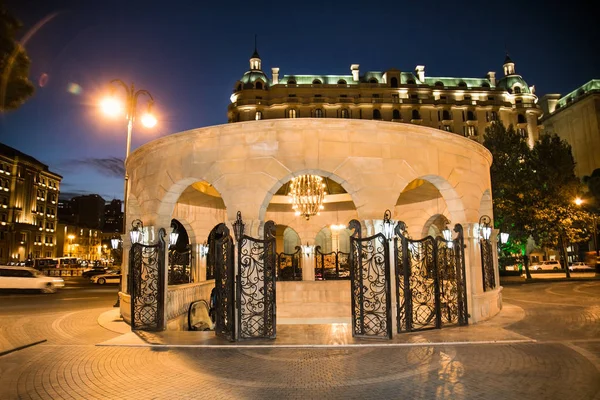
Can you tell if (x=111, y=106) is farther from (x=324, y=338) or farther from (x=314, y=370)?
(x=314, y=370)

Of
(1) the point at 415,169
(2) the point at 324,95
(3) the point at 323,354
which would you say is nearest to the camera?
(3) the point at 323,354

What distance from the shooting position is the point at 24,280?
22.1 m

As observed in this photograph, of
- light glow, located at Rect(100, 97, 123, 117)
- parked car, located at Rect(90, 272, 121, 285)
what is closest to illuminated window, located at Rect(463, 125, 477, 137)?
parked car, located at Rect(90, 272, 121, 285)

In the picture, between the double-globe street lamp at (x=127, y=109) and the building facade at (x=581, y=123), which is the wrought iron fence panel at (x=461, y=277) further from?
the building facade at (x=581, y=123)

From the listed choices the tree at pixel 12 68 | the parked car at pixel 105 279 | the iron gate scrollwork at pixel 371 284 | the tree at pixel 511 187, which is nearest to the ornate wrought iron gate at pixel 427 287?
the iron gate scrollwork at pixel 371 284

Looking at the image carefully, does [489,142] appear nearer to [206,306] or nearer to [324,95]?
[206,306]

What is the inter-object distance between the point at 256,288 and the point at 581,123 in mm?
71811

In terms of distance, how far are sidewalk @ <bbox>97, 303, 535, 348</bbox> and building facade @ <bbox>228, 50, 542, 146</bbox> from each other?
4730cm

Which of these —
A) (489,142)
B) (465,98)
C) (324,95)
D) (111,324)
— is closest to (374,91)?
(324,95)

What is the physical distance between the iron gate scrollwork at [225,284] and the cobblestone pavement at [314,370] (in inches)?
35.7

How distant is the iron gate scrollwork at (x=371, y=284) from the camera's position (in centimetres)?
910

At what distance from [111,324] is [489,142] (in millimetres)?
30528

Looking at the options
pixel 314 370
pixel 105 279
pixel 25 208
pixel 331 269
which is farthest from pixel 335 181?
pixel 25 208

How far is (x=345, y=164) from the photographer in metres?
9.84
